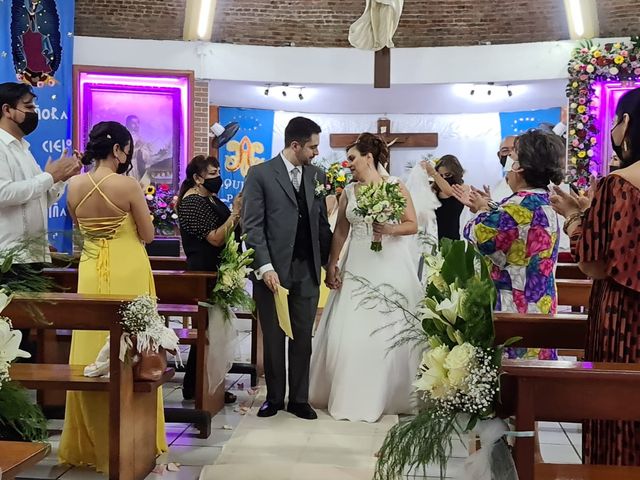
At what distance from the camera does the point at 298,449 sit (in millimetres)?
4613

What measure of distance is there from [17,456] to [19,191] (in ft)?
9.41

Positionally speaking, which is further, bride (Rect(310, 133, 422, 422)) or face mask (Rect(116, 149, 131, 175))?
bride (Rect(310, 133, 422, 422))

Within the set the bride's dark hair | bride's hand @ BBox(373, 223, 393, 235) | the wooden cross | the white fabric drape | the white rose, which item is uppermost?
the white fabric drape

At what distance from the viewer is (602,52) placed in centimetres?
1019

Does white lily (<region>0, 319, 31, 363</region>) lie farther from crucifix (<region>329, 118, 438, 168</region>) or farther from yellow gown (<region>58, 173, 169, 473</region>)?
crucifix (<region>329, 118, 438, 168</region>)

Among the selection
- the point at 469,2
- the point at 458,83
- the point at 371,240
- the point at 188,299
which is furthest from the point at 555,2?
the point at 188,299

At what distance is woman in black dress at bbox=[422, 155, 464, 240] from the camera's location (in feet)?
25.4

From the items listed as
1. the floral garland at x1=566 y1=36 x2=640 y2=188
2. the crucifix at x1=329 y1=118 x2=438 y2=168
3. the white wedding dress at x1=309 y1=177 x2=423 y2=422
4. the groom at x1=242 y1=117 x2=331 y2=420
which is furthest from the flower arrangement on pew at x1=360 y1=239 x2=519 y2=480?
the crucifix at x1=329 y1=118 x2=438 y2=168

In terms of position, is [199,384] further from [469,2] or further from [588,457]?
[469,2]

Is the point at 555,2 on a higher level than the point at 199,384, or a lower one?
higher

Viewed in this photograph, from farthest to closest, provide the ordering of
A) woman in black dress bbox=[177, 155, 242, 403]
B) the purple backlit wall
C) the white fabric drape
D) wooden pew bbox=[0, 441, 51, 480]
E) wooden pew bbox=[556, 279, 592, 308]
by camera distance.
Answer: the purple backlit wall, the white fabric drape, woman in black dress bbox=[177, 155, 242, 403], wooden pew bbox=[556, 279, 592, 308], wooden pew bbox=[0, 441, 51, 480]

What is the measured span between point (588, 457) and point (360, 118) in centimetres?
1120

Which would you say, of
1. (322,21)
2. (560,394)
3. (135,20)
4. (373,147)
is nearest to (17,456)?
(560,394)

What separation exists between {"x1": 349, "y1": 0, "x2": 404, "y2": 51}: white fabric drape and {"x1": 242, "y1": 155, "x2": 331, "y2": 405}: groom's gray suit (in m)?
5.19
